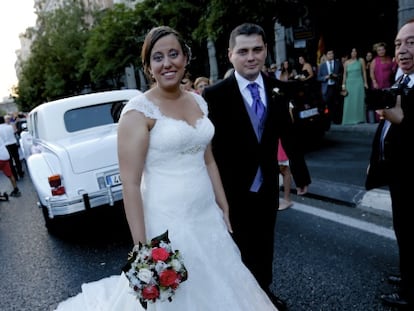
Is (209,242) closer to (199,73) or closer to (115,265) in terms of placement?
(115,265)

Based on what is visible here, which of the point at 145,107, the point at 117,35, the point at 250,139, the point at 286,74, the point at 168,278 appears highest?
the point at 117,35

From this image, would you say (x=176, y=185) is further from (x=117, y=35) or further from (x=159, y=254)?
(x=117, y=35)

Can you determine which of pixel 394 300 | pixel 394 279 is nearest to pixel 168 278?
pixel 394 300

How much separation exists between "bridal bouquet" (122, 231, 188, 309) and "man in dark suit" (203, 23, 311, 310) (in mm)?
1064

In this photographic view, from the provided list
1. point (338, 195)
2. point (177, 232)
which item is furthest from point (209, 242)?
point (338, 195)

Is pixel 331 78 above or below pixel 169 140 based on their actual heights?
below

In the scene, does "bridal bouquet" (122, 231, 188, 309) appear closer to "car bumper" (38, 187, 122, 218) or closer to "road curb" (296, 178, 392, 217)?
"car bumper" (38, 187, 122, 218)

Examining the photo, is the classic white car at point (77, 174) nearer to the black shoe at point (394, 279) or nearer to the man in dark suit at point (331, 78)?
the black shoe at point (394, 279)

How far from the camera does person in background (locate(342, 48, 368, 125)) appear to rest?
10.0 metres

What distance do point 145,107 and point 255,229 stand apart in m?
1.35

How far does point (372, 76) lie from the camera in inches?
373

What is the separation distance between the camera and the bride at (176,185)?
6.91ft

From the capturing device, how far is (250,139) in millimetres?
2822

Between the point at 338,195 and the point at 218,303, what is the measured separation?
3.55 m
